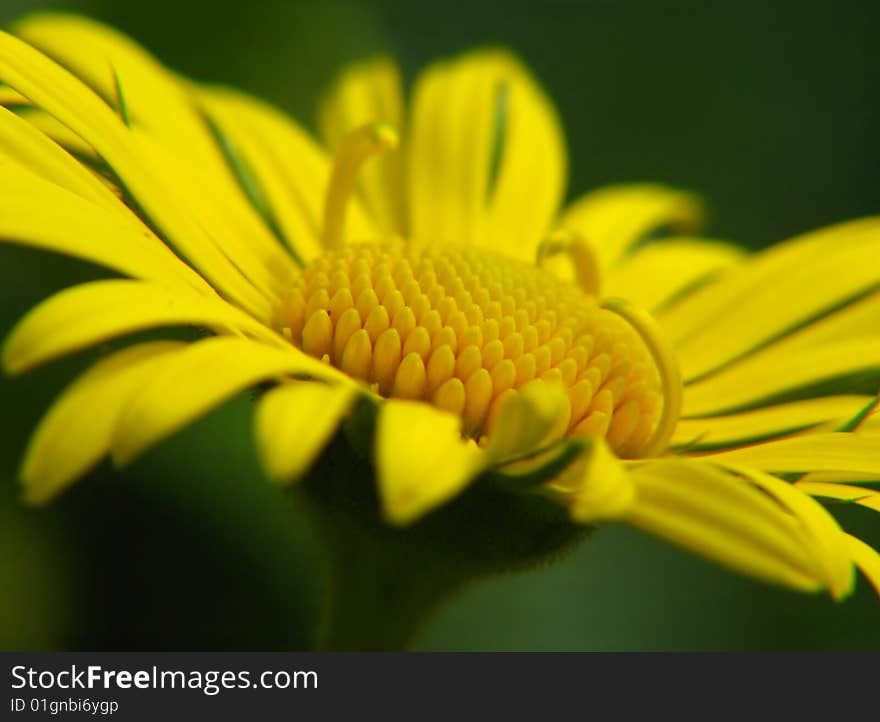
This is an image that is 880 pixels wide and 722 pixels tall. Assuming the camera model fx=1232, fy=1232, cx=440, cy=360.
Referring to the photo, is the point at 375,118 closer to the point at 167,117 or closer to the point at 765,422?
the point at 167,117

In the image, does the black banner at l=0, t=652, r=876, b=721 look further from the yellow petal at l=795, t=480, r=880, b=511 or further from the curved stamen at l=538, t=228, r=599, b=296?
the curved stamen at l=538, t=228, r=599, b=296

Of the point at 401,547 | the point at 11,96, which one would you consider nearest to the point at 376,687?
the point at 401,547

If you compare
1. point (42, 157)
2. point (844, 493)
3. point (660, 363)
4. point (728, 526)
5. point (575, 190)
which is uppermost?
point (575, 190)

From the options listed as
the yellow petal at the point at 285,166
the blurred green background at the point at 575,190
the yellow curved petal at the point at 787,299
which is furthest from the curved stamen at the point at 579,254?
the blurred green background at the point at 575,190

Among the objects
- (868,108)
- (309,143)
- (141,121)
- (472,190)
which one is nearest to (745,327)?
(472,190)

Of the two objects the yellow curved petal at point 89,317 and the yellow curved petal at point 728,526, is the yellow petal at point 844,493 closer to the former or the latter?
the yellow curved petal at point 728,526

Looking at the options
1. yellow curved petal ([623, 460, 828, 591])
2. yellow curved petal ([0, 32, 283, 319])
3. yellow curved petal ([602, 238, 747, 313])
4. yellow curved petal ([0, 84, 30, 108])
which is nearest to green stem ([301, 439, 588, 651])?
yellow curved petal ([623, 460, 828, 591])
